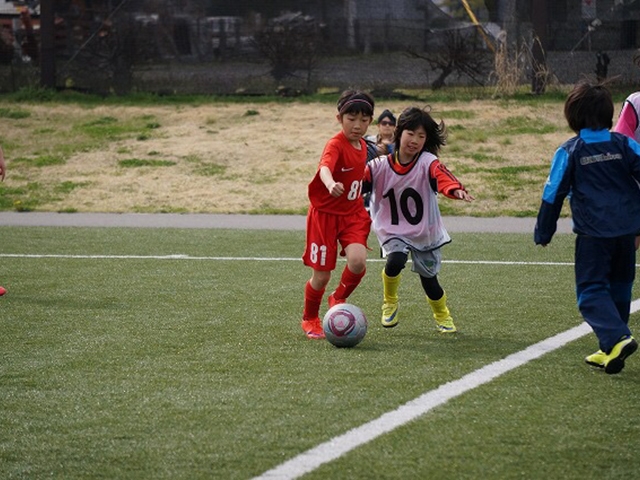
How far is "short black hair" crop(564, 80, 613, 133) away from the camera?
5840 mm

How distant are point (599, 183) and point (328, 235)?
1.99 metres

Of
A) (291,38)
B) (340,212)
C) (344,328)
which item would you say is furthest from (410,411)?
(291,38)

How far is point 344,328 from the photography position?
663cm

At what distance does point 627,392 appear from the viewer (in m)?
5.48

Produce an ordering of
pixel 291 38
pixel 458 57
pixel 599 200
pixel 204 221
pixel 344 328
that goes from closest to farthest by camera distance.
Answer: pixel 599 200 < pixel 344 328 < pixel 204 221 < pixel 458 57 < pixel 291 38

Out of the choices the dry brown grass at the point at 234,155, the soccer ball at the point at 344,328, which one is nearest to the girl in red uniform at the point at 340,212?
the soccer ball at the point at 344,328

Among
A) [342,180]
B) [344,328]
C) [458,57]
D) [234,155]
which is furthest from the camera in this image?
[458,57]

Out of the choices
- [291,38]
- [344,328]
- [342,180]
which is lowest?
[344,328]

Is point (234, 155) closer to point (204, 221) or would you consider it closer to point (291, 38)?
point (291, 38)

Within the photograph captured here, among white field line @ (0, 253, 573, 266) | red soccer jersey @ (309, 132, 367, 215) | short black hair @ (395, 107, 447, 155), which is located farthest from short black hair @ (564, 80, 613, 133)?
white field line @ (0, 253, 573, 266)

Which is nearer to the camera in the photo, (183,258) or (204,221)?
(183,258)

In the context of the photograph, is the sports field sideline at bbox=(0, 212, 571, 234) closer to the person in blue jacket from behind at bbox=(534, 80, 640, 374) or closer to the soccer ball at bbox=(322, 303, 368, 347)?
the soccer ball at bbox=(322, 303, 368, 347)

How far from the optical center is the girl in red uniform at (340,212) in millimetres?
7109

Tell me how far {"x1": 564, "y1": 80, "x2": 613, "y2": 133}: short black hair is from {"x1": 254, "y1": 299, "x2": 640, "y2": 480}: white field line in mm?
1389
